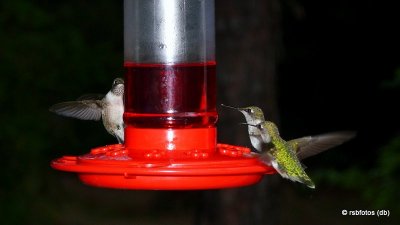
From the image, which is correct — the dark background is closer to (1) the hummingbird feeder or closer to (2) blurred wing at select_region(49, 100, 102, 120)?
(2) blurred wing at select_region(49, 100, 102, 120)

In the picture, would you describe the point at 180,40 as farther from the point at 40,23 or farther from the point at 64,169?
the point at 40,23

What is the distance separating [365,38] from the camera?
585 inches

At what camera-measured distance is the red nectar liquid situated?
4.61 m

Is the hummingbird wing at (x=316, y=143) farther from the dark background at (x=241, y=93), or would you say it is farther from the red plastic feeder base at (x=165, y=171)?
the dark background at (x=241, y=93)

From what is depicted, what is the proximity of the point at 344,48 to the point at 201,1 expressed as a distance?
10534mm

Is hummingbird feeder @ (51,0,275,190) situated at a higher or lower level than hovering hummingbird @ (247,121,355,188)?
higher

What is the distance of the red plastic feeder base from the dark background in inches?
157

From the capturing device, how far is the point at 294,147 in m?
5.26

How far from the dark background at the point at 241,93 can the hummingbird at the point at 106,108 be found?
2.80 m

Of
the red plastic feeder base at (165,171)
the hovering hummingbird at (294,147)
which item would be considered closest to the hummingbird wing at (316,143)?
the hovering hummingbird at (294,147)

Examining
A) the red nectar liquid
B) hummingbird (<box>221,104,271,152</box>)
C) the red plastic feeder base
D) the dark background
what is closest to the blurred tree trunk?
the dark background

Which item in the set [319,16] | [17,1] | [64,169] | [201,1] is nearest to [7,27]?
[17,1]

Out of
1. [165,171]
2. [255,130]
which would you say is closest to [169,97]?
[255,130]

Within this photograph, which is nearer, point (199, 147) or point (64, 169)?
point (64, 169)
